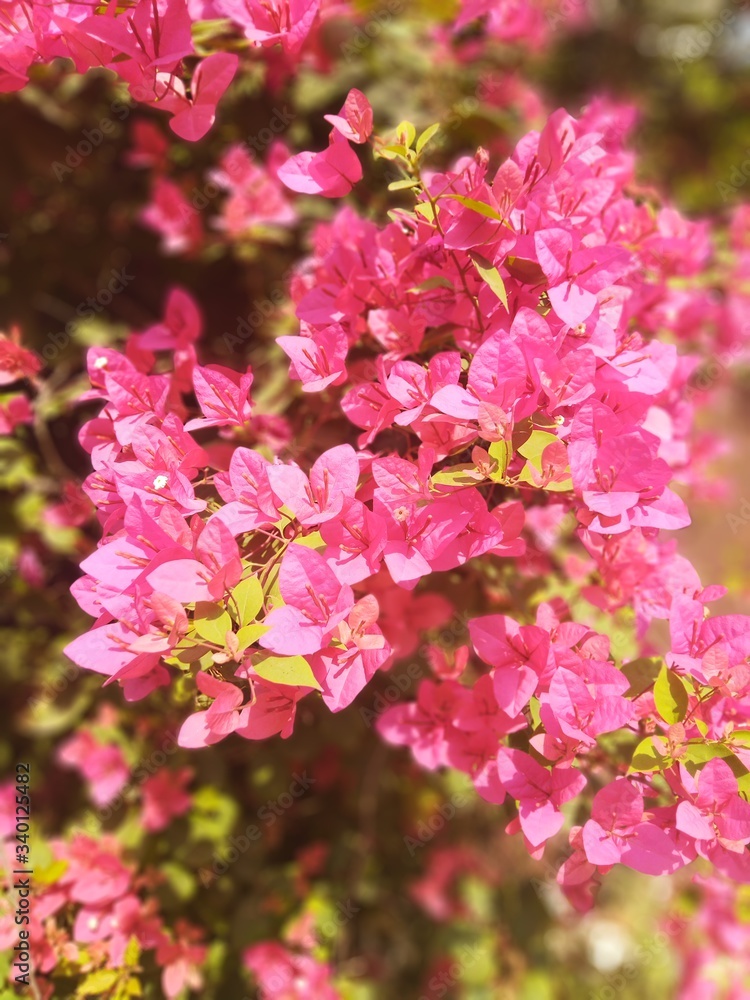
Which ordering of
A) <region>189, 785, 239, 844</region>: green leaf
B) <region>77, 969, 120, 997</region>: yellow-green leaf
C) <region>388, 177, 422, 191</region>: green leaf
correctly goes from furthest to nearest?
<region>189, 785, 239, 844</region>: green leaf → <region>77, 969, 120, 997</region>: yellow-green leaf → <region>388, 177, 422, 191</region>: green leaf

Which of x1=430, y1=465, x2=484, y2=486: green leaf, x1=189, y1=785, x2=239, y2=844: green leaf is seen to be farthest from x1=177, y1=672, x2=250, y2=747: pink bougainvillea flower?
x1=189, y1=785, x2=239, y2=844: green leaf

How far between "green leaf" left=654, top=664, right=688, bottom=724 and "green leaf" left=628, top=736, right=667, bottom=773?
0.09ft

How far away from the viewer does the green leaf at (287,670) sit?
59 cm

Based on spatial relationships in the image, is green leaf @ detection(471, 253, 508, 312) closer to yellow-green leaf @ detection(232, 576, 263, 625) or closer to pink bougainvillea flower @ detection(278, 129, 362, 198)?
pink bougainvillea flower @ detection(278, 129, 362, 198)

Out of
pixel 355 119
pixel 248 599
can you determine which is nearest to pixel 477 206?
pixel 355 119

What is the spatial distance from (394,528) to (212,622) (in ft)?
0.63

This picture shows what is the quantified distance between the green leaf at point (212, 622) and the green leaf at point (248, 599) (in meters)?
0.02

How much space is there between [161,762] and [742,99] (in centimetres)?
612

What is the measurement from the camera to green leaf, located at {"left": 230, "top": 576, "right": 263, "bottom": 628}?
62 cm

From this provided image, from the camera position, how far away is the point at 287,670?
0.60m

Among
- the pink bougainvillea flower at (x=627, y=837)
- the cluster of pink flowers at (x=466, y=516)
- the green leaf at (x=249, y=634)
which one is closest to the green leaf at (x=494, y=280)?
the cluster of pink flowers at (x=466, y=516)

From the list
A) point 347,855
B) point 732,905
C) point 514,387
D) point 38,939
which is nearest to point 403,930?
point 347,855

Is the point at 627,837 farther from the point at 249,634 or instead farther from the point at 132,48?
the point at 132,48

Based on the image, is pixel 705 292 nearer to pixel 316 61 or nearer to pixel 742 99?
pixel 316 61
